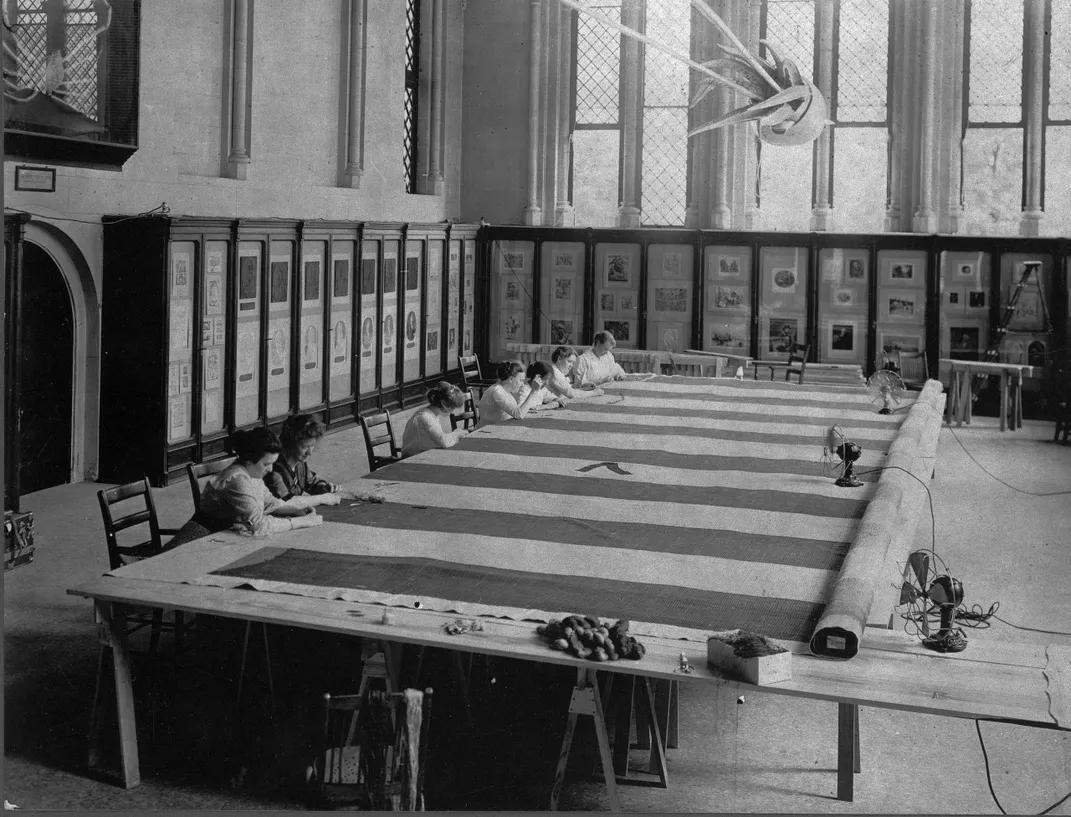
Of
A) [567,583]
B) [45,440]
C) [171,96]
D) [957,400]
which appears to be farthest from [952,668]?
[957,400]

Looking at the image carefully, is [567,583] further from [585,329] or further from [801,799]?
[585,329]

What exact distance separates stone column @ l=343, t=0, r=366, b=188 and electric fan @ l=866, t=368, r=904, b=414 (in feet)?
21.2

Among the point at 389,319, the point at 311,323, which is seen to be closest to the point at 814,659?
the point at 311,323

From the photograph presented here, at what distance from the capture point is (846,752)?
448 cm

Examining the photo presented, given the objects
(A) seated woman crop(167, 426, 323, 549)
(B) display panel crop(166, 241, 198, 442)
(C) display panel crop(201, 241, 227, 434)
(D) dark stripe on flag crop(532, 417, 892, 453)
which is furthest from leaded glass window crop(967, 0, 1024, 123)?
(A) seated woman crop(167, 426, 323, 549)

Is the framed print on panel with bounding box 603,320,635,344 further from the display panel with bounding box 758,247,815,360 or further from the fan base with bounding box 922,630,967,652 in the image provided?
the fan base with bounding box 922,630,967,652

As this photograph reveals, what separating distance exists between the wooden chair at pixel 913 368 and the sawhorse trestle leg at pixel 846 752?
11.4 metres

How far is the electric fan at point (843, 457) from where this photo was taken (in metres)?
6.55

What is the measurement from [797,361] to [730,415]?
653 cm

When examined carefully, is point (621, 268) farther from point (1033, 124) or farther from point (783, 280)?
point (1033, 124)

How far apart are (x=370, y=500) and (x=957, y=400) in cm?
1018

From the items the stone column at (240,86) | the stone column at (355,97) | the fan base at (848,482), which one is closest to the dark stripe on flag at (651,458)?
the fan base at (848,482)

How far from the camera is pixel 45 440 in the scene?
952 centimetres

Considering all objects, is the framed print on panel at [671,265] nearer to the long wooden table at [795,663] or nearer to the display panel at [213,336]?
the display panel at [213,336]
